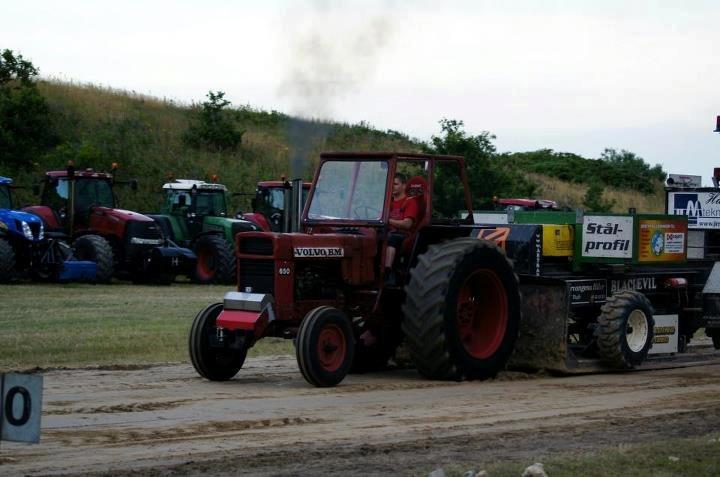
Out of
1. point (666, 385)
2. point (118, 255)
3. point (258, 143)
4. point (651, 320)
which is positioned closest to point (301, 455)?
point (666, 385)

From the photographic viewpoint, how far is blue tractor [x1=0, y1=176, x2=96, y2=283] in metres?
25.7

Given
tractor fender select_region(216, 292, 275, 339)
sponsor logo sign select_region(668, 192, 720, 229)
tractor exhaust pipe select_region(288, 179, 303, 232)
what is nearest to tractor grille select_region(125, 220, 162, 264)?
sponsor logo sign select_region(668, 192, 720, 229)

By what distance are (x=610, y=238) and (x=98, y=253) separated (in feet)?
46.2

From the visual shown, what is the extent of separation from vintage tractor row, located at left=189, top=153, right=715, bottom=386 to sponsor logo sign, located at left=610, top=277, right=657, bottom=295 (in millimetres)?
22

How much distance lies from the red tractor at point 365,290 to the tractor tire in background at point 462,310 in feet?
0.03

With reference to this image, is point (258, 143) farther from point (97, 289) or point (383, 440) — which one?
point (383, 440)

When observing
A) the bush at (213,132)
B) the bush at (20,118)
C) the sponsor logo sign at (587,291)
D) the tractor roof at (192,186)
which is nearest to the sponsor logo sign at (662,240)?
the sponsor logo sign at (587,291)

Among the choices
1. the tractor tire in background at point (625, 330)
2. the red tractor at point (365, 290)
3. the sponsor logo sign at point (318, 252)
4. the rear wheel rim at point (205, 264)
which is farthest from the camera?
the rear wheel rim at point (205, 264)

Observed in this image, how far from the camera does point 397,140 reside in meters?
48.9

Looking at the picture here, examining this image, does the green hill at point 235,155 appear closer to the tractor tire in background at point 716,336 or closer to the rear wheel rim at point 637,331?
the tractor tire in background at point 716,336

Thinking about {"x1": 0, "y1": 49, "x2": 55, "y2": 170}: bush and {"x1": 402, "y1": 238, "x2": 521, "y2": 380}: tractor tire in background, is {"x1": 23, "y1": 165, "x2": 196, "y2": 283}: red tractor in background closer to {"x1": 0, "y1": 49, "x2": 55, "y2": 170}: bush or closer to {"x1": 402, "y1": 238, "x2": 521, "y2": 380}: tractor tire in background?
{"x1": 0, "y1": 49, "x2": 55, "y2": 170}: bush

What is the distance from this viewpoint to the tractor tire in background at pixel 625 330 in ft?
46.1

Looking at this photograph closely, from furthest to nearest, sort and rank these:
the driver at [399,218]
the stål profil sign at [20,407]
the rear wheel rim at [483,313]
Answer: the rear wheel rim at [483,313]
the driver at [399,218]
the stål profil sign at [20,407]

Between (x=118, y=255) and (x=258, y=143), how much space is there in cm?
2029
